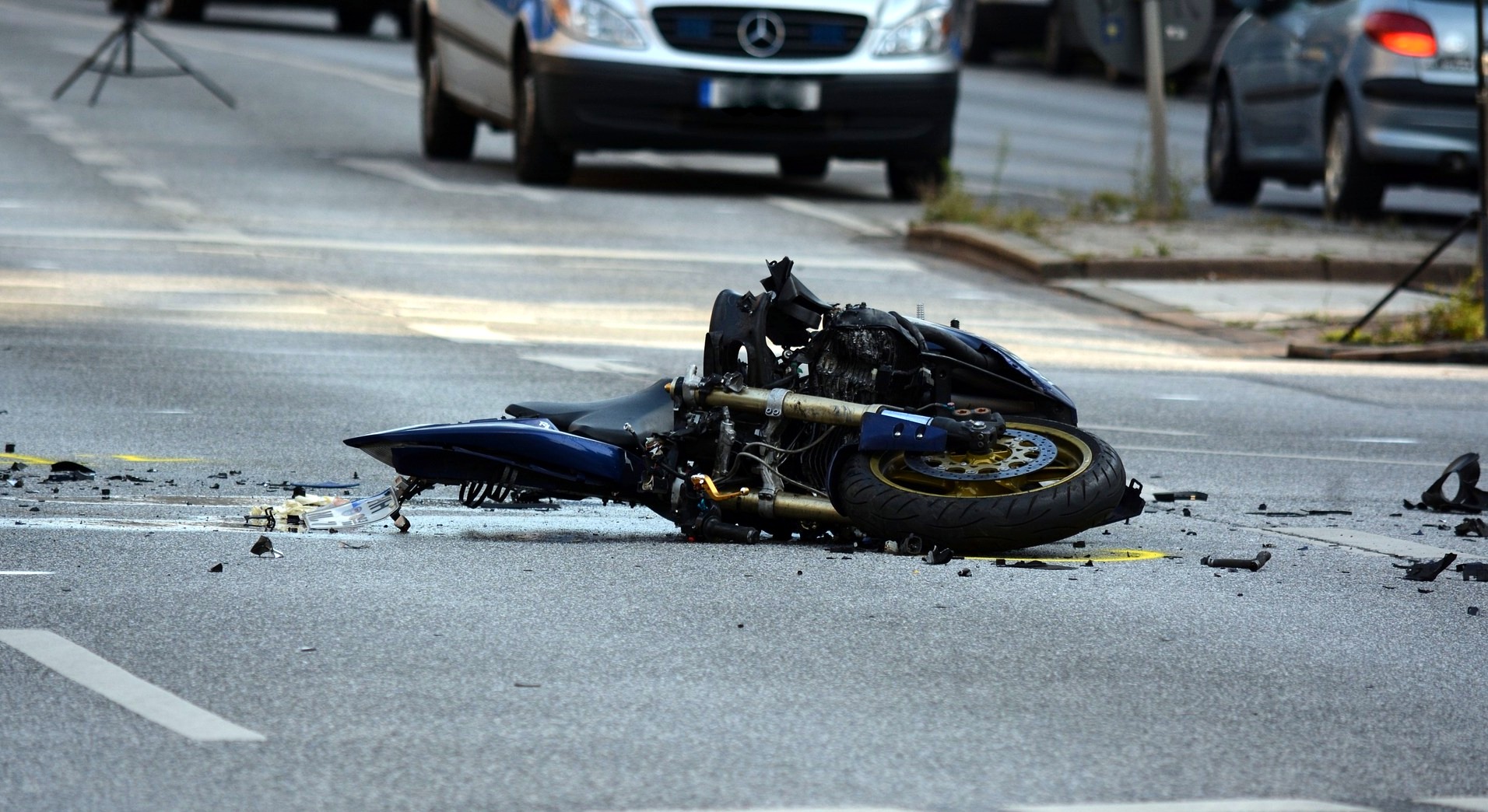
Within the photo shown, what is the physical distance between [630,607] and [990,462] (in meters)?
1.15

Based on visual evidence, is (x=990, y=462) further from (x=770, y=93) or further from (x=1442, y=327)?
(x=770, y=93)

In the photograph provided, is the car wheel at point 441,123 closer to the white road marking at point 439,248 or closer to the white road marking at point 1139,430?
the white road marking at point 439,248

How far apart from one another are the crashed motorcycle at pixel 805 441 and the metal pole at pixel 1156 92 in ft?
33.5

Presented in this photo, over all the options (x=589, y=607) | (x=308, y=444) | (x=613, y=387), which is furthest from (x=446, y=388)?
(x=589, y=607)

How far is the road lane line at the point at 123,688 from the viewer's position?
4578 millimetres

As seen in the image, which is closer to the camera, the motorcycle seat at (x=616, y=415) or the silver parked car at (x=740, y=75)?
the motorcycle seat at (x=616, y=415)

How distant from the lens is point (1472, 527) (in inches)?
286

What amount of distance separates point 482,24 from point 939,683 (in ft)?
45.8

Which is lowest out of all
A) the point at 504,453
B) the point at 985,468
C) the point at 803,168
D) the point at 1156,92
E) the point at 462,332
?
the point at 803,168

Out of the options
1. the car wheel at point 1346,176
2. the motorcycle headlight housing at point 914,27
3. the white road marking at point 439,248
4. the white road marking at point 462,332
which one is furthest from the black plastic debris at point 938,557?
the motorcycle headlight housing at point 914,27

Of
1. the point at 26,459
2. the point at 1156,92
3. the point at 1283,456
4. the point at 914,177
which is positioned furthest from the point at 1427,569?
the point at 914,177

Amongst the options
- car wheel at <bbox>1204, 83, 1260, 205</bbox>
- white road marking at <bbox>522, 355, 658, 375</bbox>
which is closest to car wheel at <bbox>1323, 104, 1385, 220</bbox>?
car wheel at <bbox>1204, 83, 1260, 205</bbox>

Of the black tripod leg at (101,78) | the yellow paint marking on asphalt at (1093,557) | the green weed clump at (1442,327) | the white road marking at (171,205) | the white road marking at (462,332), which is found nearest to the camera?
the yellow paint marking on asphalt at (1093,557)

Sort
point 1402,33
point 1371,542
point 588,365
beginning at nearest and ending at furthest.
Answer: point 1371,542 < point 588,365 < point 1402,33
